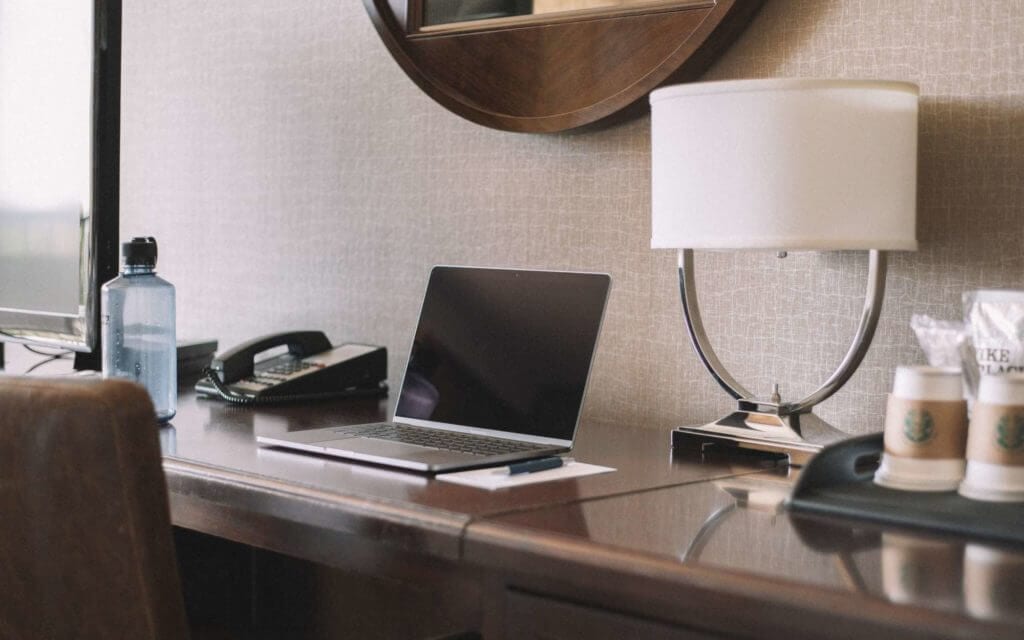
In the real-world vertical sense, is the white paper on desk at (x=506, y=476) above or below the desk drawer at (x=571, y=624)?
above

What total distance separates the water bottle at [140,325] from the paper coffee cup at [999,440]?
3.57 feet

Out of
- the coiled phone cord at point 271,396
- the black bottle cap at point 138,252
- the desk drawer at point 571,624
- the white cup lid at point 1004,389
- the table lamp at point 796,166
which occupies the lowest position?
the desk drawer at point 571,624

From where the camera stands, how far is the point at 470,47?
6.10ft

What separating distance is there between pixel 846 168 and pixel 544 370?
44cm

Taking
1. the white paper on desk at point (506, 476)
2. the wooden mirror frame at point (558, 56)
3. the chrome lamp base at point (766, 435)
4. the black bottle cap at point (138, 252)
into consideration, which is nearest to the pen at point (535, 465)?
the white paper on desk at point (506, 476)

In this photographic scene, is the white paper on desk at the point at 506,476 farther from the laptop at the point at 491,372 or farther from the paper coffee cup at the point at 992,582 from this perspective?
the paper coffee cup at the point at 992,582

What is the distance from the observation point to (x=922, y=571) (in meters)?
0.89

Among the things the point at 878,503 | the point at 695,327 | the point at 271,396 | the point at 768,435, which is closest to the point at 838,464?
the point at 878,503

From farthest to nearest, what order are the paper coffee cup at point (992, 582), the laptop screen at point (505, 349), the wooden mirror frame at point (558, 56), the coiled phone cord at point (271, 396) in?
the coiled phone cord at point (271, 396) < the wooden mirror frame at point (558, 56) < the laptop screen at point (505, 349) < the paper coffee cup at point (992, 582)

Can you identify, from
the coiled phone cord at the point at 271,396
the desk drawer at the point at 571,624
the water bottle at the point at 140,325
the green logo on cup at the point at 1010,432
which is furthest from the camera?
the coiled phone cord at the point at 271,396

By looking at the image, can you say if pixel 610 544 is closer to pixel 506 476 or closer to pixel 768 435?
pixel 506 476

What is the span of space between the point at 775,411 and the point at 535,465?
0.31 metres

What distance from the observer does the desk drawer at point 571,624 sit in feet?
3.07

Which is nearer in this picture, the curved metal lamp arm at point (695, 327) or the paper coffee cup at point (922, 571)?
the paper coffee cup at point (922, 571)
